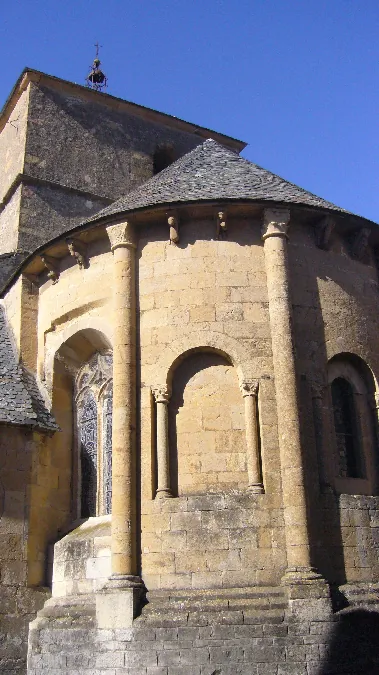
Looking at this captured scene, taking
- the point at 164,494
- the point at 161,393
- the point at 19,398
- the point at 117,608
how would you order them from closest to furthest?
the point at 117,608 → the point at 164,494 → the point at 161,393 → the point at 19,398

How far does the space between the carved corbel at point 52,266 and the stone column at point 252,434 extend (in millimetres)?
4392

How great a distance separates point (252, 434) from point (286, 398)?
723mm

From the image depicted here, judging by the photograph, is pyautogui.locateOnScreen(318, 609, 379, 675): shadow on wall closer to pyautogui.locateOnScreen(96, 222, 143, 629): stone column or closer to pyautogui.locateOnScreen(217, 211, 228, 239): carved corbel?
pyautogui.locateOnScreen(96, 222, 143, 629): stone column

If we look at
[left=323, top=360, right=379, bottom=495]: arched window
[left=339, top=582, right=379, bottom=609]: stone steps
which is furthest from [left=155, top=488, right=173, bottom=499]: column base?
[left=339, top=582, right=379, bottom=609]: stone steps

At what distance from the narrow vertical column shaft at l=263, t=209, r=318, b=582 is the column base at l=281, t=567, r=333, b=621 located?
18 millimetres

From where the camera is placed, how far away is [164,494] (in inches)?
412

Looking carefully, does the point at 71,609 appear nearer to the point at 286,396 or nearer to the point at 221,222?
the point at 286,396

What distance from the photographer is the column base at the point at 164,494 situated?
1046cm

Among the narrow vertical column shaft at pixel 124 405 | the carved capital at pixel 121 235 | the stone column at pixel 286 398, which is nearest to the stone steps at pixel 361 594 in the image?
the stone column at pixel 286 398

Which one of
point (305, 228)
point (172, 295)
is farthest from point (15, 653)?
point (305, 228)

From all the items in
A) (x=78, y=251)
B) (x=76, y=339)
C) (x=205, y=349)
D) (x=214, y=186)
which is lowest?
(x=205, y=349)

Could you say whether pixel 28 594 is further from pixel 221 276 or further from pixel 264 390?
pixel 221 276

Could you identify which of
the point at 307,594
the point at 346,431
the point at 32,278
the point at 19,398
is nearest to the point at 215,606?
the point at 307,594

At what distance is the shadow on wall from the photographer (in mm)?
9430
